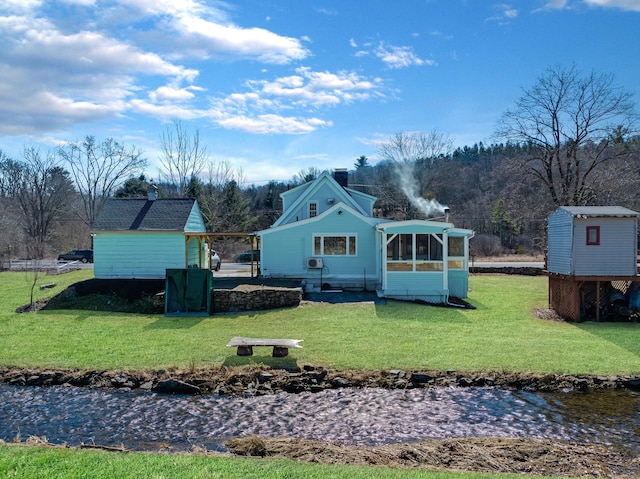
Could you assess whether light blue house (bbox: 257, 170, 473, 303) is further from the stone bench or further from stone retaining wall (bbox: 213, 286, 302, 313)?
the stone bench

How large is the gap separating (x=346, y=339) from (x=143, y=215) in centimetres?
1407

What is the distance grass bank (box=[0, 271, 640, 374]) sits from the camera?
1132 cm

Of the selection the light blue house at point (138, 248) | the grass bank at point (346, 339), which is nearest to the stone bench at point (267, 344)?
the grass bank at point (346, 339)

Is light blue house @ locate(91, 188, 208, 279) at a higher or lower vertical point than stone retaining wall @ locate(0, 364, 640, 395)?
higher

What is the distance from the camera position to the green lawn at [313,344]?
19.9ft

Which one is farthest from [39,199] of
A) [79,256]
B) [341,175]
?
[341,175]

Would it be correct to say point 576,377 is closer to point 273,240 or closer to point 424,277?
point 424,277

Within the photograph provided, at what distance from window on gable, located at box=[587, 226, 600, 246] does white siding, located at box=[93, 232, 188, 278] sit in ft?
55.8

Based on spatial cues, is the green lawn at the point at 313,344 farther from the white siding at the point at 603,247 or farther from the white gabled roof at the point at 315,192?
the white gabled roof at the point at 315,192

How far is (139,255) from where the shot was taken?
72.8 ft

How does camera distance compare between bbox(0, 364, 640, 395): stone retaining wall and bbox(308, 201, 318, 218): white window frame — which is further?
bbox(308, 201, 318, 218): white window frame

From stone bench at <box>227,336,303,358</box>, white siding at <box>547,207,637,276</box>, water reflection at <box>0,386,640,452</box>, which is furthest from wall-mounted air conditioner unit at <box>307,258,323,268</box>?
water reflection at <box>0,386,640,452</box>

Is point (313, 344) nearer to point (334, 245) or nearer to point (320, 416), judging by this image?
point (320, 416)

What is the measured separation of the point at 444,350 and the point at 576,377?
3.03m
